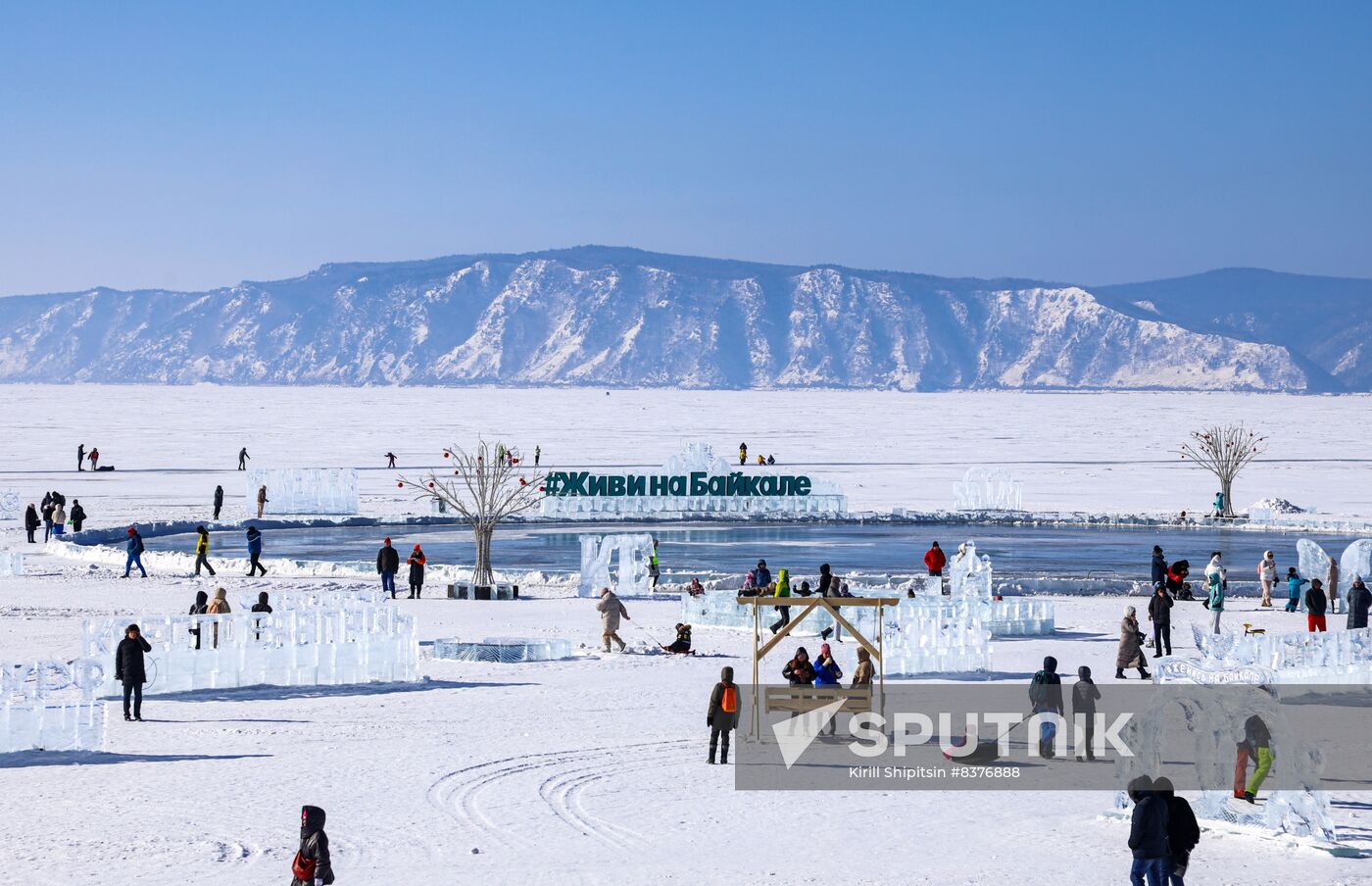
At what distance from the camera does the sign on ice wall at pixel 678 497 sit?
4450 centimetres

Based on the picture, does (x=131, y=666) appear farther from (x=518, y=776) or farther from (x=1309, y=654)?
(x=1309, y=654)

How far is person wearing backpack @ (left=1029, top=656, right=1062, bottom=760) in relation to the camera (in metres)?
15.0

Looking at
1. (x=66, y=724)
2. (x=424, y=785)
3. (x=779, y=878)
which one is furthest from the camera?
(x=66, y=724)

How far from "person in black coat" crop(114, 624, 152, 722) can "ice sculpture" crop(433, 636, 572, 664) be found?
211 inches

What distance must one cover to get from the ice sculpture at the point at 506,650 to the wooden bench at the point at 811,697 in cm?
603

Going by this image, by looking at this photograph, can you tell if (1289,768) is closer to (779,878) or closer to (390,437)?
(779,878)

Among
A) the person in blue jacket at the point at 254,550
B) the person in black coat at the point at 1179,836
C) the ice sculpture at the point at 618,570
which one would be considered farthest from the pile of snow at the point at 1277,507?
the person in black coat at the point at 1179,836

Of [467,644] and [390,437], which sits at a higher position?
[390,437]

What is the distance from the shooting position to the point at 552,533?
41.4 m

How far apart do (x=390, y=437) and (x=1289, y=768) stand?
77286 millimetres

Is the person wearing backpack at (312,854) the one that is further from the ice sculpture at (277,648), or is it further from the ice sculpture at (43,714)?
the ice sculpture at (277,648)

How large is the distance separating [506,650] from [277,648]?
3.16m

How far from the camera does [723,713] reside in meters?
14.5

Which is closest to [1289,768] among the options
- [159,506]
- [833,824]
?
[833,824]
